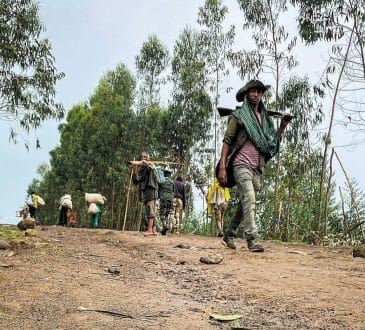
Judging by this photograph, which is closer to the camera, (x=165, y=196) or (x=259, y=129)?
(x=259, y=129)

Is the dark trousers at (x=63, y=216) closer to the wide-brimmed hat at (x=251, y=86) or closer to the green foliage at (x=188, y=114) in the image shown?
the green foliage at (x=188, y=114)

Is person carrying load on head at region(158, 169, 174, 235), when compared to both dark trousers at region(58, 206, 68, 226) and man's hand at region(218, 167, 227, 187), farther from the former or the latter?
dark trousers at region(58, 206, 68, 226)

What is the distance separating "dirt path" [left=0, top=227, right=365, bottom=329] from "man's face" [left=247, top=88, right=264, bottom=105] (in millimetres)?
1683

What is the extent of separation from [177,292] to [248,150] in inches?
97.8

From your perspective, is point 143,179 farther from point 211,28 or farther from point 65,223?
point 211,28

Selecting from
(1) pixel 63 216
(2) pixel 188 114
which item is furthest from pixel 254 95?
(2) pixel 188 114

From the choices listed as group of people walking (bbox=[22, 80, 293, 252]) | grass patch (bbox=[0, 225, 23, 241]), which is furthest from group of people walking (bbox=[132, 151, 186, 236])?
group of people walking (bbox=[22, 80, 293, 252])

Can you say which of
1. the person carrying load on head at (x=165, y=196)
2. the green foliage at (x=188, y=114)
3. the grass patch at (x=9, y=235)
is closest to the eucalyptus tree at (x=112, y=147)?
the green foliage at (x=188, y=114)

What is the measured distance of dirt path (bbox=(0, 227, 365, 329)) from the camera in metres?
2.94

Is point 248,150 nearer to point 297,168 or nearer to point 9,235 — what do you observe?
point 9,235

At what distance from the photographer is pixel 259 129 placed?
5.95 m

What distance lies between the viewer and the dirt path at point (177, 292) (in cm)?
294

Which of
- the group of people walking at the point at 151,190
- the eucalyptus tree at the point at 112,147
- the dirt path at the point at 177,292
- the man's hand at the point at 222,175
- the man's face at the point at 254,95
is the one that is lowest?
the dirt path at the point at 177,292

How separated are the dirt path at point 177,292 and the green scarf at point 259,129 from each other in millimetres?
1188
